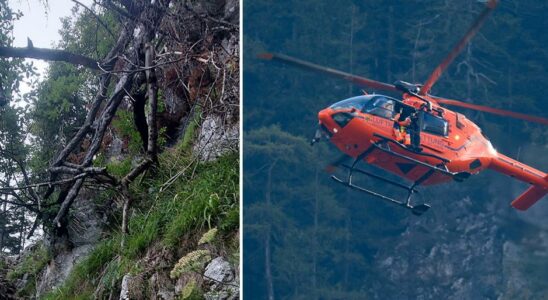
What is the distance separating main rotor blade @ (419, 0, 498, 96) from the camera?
4445 mm

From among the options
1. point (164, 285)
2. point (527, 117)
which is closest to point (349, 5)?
point (527, 117)

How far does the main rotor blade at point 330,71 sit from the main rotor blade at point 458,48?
0.61ft

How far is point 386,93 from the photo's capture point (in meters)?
4.52

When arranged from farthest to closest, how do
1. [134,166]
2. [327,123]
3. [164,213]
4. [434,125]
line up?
[134,166] → [164,213] → [327,123] → [434,125]

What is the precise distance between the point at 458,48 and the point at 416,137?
54 centimetres

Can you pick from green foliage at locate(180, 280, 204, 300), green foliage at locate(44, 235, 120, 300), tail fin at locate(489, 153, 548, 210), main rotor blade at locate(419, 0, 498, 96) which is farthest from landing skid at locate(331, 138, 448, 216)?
green foliage at locate(44, 235, 120, 300)

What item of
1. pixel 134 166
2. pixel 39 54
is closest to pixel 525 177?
pixel 39 54

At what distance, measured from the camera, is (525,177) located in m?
4.28

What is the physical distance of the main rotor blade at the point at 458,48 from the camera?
445 cm

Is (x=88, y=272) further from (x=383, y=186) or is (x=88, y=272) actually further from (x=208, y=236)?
(x=383, y=186)

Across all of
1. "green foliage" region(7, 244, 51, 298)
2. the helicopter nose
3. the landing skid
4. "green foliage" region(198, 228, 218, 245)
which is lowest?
"green foliage" region(7, 244, 51, 298)

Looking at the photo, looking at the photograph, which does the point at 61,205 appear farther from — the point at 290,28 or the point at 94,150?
the point at 290,28

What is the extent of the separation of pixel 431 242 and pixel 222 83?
10.1 ft

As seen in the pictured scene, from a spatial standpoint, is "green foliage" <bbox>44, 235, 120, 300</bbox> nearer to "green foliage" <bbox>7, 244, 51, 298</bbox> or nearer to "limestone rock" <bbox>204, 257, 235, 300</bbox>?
"green foliage" <bbox>7, 244, 51, 298</bbox>
